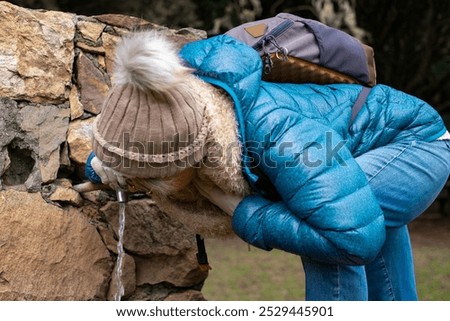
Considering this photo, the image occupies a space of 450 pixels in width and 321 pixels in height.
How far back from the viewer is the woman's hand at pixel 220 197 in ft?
7.60

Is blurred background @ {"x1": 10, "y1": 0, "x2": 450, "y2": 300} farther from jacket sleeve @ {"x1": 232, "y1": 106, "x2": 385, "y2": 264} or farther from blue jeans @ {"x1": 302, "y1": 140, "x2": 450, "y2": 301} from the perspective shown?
jacket sleeve @ {"x1": 232, "y1": 106, "x2": 385, "y2": 264}

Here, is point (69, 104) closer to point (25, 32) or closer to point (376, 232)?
point (25, 32)

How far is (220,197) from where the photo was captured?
7.68 feet

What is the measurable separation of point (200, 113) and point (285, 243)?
1.42 feet

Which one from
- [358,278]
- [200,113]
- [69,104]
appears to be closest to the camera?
[200,113]

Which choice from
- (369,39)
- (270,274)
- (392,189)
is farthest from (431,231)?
(392,189)

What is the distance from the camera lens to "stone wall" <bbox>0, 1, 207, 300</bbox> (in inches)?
101

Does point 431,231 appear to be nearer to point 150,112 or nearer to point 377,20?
point 377,20

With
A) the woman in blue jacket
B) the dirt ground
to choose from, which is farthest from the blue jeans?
the dirt ground

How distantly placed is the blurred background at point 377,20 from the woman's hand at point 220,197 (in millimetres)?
4464

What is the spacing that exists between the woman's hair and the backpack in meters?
0.39

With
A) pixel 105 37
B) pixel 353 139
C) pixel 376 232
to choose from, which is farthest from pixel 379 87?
pixel 105 37

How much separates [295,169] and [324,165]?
8cm

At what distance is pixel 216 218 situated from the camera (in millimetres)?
2459
